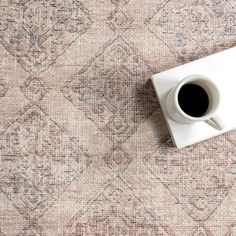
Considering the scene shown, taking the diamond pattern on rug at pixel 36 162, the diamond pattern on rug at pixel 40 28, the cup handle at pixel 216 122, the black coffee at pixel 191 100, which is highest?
the diamond pattern on rug at pixel 40 28

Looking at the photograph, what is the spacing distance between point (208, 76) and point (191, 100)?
0.07m

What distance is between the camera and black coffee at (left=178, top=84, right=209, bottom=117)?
0.78 m

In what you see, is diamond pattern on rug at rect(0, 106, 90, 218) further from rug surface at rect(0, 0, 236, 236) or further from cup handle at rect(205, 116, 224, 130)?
cup handle at rect(205, 116, 224, 130)

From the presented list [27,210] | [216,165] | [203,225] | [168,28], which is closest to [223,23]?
[168,28]

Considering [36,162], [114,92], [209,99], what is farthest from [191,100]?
[36,162]

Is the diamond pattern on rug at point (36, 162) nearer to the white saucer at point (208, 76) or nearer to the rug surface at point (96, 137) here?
the rug surface at point (96, 137)

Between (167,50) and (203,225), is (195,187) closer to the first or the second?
(203,225)

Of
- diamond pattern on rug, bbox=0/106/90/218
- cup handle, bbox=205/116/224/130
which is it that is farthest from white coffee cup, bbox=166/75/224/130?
diamond pattern on rug, bbox=0/106/90/218

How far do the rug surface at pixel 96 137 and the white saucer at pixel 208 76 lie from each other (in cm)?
3

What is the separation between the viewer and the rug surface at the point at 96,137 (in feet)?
2.77

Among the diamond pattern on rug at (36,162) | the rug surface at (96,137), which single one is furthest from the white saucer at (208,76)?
the diamond pattern on rug at (36,162)

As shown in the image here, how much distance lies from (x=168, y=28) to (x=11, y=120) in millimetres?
312

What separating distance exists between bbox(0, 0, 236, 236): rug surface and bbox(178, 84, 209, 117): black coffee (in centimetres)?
8

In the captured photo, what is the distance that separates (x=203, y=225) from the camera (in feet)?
2.81
